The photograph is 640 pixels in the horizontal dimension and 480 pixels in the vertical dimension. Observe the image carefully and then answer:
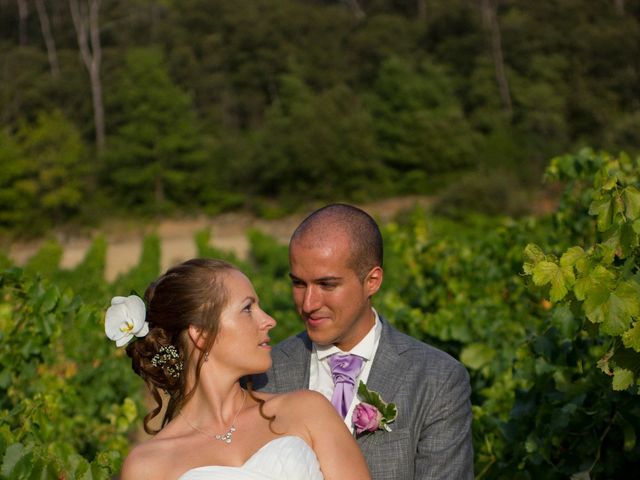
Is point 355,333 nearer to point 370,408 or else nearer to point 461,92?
point 370,408

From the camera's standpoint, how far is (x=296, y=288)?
2.94m

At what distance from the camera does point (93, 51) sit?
42625 mm

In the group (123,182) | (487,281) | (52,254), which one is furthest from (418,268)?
(123,182)

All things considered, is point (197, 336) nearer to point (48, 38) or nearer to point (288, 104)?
point (288, 104)

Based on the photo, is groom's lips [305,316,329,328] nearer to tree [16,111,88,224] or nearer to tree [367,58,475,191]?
tree [16,111,88,224]

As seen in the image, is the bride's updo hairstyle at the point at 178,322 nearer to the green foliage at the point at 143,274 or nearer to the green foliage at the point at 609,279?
the green foliage at the point at 609,279

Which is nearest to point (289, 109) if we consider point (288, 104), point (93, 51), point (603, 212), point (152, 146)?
point (288, 104)

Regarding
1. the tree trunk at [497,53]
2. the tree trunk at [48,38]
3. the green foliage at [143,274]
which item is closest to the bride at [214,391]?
the green foliage at [143,274]

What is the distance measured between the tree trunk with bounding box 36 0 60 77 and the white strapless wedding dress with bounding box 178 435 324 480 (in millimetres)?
41837

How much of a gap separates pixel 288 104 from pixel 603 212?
138 ft

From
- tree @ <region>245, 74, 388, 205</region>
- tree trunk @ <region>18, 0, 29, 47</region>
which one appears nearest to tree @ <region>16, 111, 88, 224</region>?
tree @ <region>245, 74, 388, 205</region>

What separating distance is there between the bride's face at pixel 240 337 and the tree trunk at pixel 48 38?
4155 centimetres

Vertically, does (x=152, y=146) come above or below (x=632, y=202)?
below

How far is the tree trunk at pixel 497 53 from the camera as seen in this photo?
145ft
